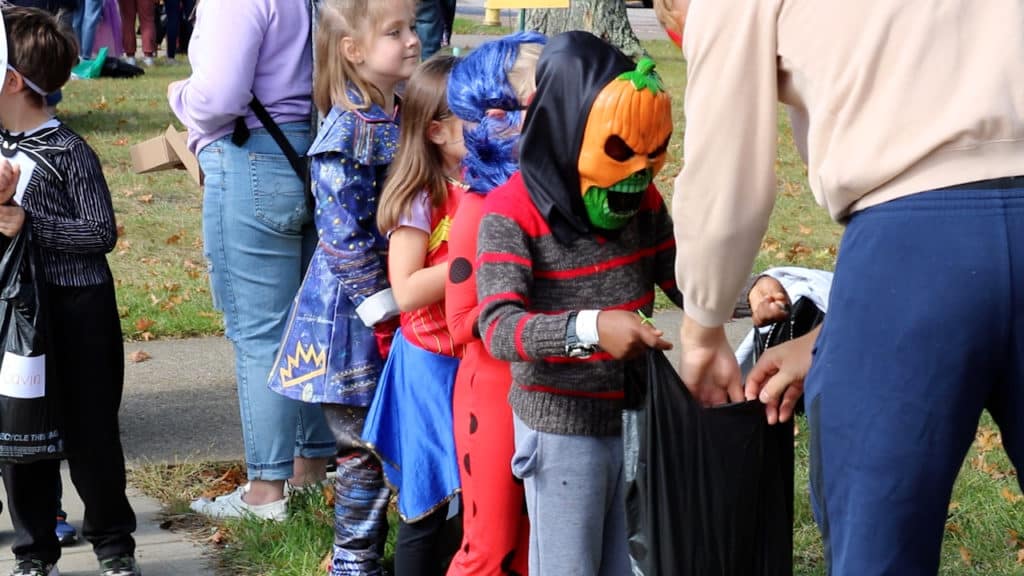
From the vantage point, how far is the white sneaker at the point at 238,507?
4477 millimetres

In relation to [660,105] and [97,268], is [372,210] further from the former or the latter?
[660,105]

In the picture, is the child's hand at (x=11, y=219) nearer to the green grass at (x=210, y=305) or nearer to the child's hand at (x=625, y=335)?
the green grass at (x=210, y=305)

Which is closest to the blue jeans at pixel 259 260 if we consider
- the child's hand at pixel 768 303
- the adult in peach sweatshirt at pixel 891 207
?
the child's hand at pixel 768 303

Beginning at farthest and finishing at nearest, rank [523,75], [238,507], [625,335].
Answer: [238,507] → [523,75] → [625,335]

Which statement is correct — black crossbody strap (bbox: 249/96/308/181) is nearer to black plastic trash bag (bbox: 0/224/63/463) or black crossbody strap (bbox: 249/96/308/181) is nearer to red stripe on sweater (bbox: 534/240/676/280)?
black plastic trash bag (bbox: 0/224/63/463)

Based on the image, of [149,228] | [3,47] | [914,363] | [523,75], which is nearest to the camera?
[914,363]

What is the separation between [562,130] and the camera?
9.62 ft

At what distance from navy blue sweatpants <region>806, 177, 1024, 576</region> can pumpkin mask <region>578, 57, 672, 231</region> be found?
28.0 inches

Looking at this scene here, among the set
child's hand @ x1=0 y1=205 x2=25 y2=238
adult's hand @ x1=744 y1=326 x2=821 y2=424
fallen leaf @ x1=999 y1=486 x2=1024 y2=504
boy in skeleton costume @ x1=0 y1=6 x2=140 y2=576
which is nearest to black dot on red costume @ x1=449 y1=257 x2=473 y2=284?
adult's hand @ x1=744 y1=326 x2=821 y2=424

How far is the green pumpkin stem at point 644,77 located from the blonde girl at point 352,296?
1.07 metres

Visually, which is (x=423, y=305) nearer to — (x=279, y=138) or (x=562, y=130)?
(x=562, y=130)

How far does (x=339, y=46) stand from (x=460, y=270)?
1080 millimetres

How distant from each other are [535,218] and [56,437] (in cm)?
156

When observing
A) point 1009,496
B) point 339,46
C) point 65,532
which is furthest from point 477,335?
point 1009,496
